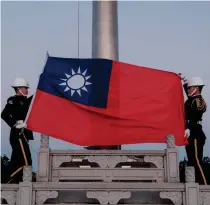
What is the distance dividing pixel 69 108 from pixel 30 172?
4.87ft

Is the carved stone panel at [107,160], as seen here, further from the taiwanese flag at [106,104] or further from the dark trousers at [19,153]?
the dark trousers at [19,153]

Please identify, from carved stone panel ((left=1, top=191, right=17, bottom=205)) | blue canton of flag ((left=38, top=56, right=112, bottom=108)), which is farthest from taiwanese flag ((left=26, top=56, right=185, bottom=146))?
carved stone panel ((left=1, top=191, right=17, bottom=205))

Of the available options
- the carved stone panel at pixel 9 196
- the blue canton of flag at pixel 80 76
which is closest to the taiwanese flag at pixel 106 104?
the blue canton of flag at pixel 80 76

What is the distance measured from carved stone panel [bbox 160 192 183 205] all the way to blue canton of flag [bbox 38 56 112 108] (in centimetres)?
193

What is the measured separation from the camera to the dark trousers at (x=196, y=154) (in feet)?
23.5

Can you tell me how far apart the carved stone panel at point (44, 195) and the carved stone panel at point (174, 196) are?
1675mm

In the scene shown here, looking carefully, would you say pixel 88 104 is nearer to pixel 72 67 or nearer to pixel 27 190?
pixel 72 67

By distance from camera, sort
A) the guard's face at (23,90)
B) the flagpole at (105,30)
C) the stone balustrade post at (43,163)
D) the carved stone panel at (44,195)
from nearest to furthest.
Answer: the carved stone panel at (44,195)
the stone balustrade post at (43,163)
the guard's face at (23,90)
the flagpole at (105,30)

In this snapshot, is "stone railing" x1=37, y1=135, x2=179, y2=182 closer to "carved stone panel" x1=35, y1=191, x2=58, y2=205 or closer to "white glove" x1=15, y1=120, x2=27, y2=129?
"carved stone panel" x1=35, y1=191, x2=58, y2=205

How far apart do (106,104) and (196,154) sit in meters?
1.83

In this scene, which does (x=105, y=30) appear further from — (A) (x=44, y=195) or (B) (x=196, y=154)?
(A) (x=44, y=195)

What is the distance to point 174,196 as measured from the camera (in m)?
6.32

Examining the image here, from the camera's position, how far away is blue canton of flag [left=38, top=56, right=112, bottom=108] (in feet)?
24.2

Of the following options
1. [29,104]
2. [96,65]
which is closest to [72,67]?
[96,65]
